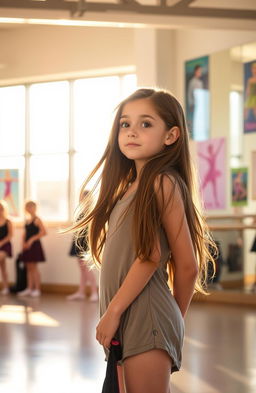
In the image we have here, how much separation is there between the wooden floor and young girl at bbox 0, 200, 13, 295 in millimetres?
2915

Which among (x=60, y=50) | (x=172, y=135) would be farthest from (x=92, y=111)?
(x=172, y=135)

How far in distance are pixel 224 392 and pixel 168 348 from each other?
2.75 meters

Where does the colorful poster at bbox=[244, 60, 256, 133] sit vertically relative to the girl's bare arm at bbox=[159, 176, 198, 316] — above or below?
above

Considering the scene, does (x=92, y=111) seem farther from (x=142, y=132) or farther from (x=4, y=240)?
(x=142, y=132)

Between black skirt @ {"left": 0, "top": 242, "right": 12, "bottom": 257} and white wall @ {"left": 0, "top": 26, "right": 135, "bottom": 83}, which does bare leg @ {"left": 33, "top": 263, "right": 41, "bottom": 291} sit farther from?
white wall @ {"left": 0, "top": 26, "right": 135, "bottom": 83}

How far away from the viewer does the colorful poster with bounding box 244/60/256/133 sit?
10.1 metres

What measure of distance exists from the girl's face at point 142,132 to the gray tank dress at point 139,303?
0.13m

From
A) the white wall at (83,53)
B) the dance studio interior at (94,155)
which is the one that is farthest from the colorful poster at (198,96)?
the white wall at (83,53)

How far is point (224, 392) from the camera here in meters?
4.54

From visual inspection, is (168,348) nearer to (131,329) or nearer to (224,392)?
(131,329)

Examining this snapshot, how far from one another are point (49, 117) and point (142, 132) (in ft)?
38.2

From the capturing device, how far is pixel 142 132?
207cm

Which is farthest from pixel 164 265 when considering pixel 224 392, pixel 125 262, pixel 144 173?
pixel 224 392

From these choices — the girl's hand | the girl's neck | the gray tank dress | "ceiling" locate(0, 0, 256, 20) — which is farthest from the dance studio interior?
the girl's hand
